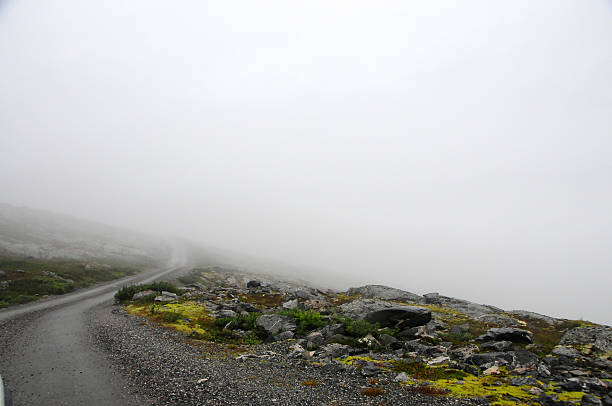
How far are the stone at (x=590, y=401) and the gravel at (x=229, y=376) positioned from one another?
4.31 metres

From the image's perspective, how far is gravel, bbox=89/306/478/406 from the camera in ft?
39.8

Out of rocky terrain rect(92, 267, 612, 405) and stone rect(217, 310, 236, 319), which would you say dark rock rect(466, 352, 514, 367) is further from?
stone rect(217, 310, 236, 319)

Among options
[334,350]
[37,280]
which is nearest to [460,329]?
[334,350]

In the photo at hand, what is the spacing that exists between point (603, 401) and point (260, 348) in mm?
18043

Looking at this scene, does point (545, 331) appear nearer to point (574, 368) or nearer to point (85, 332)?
point (574, 368)

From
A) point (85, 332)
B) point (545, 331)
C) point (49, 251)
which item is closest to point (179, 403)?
point (85, 332)

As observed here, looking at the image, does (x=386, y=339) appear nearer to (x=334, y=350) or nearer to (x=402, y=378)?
(x=334, y=350)

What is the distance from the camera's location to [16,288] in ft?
120

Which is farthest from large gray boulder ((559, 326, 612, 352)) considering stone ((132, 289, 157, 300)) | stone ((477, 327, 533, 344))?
stone ((132, 289, 157, 300))

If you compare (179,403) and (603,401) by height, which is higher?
(603,401)

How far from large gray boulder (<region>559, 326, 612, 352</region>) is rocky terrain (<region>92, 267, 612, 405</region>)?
0.19ft

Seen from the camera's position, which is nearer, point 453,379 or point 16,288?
point 453,379

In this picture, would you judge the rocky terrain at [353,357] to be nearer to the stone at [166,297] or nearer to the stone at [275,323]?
the stone at [275,323]

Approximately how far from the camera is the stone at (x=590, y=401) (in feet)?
35.5
